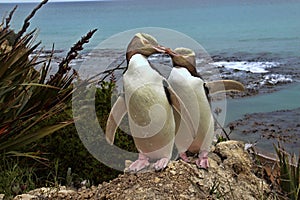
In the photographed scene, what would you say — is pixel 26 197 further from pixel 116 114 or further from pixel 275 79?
pixel 275 79

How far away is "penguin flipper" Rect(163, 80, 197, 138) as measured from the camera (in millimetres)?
2508

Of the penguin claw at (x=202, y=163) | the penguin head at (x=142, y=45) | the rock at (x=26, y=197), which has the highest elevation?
the penguin head at (x=142, y=45)

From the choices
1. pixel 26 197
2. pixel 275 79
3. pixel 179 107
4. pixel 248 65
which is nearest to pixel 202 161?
pixel 179 107

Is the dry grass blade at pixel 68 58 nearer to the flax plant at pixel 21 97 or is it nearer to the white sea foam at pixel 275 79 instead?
the flax plant at pixel 21 97

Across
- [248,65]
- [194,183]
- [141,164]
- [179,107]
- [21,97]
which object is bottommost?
[248,65]

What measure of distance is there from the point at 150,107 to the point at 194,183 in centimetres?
49

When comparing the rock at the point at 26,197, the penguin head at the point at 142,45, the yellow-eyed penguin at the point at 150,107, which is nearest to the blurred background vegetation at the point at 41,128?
the rock at the point at 26,197

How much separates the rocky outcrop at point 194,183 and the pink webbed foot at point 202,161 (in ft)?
0.08

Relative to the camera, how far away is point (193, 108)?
2.58 meters

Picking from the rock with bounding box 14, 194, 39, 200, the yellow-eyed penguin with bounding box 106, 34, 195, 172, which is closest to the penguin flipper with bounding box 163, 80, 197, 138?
the yellow-eyed penguin with bounding box 106, 34, 195, 172

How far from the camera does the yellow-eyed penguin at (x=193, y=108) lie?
2584 mm

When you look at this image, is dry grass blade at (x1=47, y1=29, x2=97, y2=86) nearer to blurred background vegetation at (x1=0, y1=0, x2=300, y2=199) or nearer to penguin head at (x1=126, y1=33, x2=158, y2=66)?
blurred background vegetation at (x1=0, y1=0, x2=300, y2=199)

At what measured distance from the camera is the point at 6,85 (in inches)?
118

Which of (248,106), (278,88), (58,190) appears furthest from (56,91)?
(278,88)
